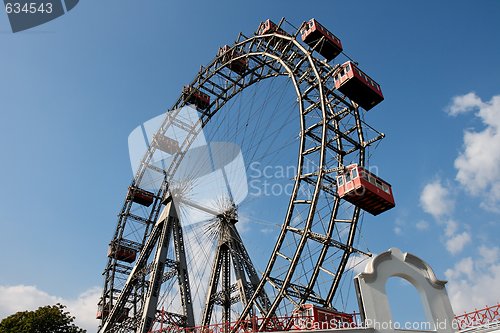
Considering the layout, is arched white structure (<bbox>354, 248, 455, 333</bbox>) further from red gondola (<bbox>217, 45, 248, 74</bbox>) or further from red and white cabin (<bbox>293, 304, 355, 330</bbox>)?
red gondola (<bbox>217, 45, 248, 74</bbox>)

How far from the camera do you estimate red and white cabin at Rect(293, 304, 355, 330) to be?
18.8 metres

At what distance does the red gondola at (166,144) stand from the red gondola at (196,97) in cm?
384

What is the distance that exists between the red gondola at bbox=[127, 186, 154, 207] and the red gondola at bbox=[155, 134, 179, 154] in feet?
15.6


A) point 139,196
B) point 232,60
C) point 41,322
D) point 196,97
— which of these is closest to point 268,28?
point 232,60

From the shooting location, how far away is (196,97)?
39531 millimetres

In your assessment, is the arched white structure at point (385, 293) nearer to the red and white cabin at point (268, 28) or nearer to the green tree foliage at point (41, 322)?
the red and white cabin at point (268, 28)

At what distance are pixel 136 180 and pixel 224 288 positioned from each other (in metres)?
16.2

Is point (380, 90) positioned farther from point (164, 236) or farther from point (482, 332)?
point (164, 236)

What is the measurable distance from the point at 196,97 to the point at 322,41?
1308cm

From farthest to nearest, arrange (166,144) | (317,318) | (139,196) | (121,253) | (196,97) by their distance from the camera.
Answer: (139,196) < (121,253) < (166,144) < (196,97) < (317,318)

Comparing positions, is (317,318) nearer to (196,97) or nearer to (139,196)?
(196,97)

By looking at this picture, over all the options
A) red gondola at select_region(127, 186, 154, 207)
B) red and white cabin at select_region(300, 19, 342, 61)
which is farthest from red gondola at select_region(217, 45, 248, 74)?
red gondola at select_region(127, 186, 154, 207)

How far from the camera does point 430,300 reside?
18.0 m

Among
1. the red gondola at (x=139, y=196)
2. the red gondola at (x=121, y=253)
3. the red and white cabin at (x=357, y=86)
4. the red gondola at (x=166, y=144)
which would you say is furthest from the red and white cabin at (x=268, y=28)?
the red gondola at (x=121, y=253)
